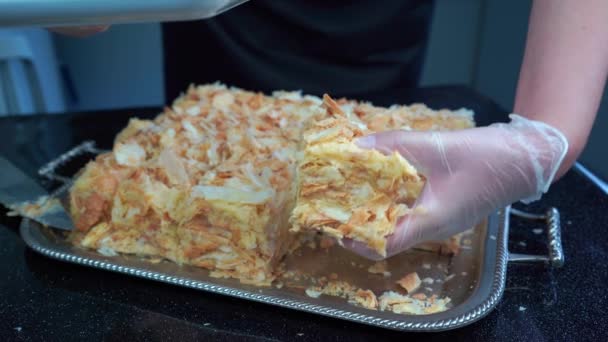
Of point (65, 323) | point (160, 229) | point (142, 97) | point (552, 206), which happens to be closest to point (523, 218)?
point (552, 206)

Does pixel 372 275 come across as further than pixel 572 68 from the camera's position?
Yes

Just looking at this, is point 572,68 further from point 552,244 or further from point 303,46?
point 303,46

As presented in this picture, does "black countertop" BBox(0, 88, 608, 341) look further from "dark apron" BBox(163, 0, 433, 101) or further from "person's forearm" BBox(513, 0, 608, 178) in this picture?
"dark apron" BBox(163, 0, 433, 101)

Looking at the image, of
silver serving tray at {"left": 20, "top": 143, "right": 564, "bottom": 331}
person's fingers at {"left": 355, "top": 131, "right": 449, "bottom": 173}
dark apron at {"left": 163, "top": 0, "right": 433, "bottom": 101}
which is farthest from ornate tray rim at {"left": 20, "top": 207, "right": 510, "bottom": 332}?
dark apron at {"left": 163, "top": 0, "right": 433, "bottom": 101}

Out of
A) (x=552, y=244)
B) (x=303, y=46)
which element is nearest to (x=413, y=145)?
(x=552, y=244)

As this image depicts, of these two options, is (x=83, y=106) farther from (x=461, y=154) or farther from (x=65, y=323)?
(x=461, y=154)
